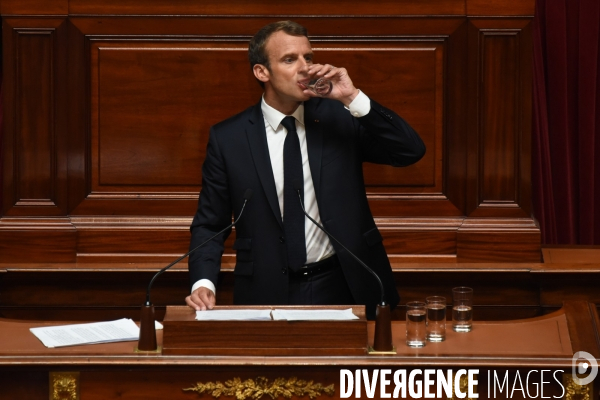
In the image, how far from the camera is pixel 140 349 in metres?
2.35

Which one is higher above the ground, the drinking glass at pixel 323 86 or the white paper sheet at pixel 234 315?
the drinking glass at pixel 323 86

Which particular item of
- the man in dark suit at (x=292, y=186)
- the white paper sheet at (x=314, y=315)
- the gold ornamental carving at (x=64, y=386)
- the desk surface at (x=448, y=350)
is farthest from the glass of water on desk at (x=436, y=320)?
the gold ornamental carving at (x=64, y=386)

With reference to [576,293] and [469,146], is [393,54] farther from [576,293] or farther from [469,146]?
[576,293]

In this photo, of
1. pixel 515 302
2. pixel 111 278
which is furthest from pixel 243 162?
pixel 515 302

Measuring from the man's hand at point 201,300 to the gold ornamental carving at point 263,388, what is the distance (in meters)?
0.30

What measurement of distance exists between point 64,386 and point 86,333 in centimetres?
26

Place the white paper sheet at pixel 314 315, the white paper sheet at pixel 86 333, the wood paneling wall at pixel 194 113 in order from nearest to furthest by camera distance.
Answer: the white paper sheet at pixel 314 315 < the white paper sheet at pixel 86 333 < the wood paneling wall at pixel 194 113

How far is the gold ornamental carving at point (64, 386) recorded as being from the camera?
2.28 metres

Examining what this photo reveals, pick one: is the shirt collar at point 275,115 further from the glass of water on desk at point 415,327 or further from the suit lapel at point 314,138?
the glass of water on desk at point 415,327

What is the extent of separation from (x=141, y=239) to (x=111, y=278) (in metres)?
0.22

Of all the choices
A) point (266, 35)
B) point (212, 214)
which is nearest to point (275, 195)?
point (212, 214)

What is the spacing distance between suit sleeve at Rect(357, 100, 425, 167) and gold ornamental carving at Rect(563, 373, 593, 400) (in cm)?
91

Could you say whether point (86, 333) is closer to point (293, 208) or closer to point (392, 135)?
point (293, 208)

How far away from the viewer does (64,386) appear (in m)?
2.28
